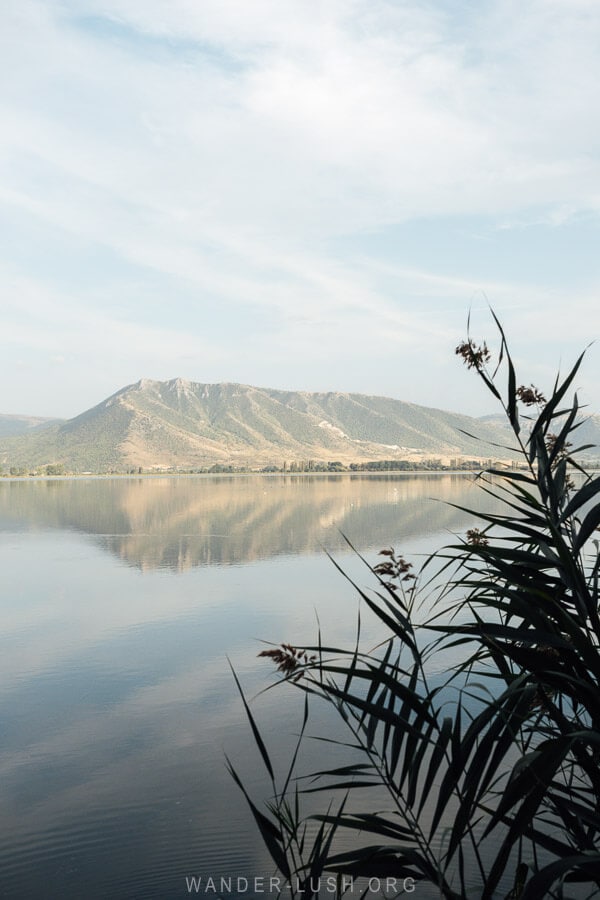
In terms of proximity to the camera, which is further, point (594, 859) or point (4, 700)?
point (4, 700)

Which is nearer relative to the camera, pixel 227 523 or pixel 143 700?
pixel 143 700

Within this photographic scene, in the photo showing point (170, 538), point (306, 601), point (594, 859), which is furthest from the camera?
point (170, 538)

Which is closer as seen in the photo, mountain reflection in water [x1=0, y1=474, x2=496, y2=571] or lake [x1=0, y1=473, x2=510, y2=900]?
lake [x1=0, y1=473, x2=510, y2=900]

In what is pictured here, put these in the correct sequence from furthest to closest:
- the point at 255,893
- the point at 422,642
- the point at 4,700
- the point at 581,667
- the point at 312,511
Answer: the point at 312,511, the point at 422,642, the point at 4,700, the point at 255,893, the point at 581,667

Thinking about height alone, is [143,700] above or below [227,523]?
above

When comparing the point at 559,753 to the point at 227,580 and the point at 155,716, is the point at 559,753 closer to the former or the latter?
the point at 155,716

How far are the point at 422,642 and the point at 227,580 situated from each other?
326 inches

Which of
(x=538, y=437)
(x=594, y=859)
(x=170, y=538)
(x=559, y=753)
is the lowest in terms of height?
(x=170, y=538)

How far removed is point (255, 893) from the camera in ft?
17.1

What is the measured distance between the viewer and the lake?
18.9 feet

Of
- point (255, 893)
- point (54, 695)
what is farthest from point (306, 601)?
point (255, 893)

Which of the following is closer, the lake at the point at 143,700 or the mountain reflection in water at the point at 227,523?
the lake at the point at 143,700

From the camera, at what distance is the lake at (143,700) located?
5.77 metres

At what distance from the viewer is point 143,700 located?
9680mm
